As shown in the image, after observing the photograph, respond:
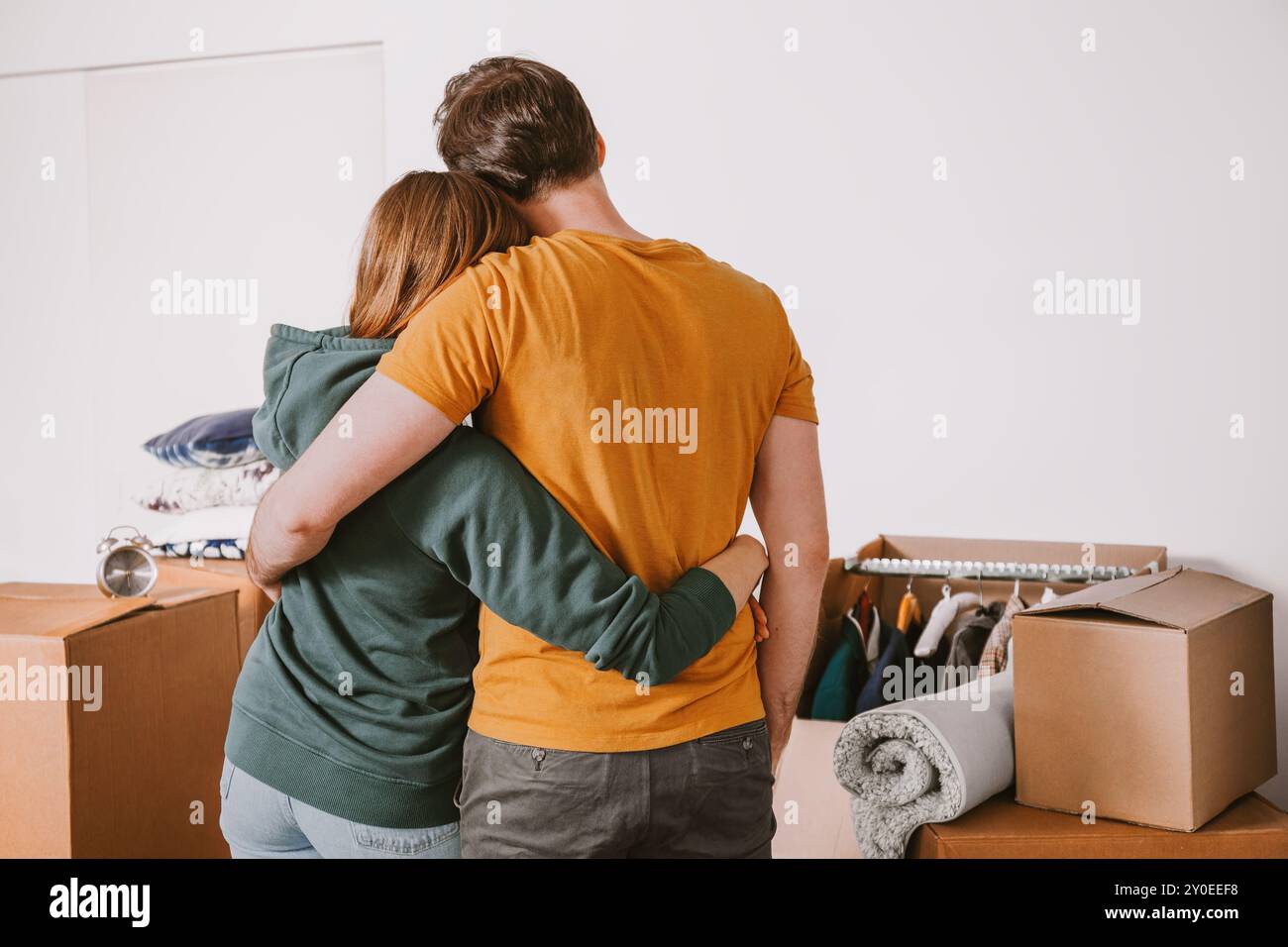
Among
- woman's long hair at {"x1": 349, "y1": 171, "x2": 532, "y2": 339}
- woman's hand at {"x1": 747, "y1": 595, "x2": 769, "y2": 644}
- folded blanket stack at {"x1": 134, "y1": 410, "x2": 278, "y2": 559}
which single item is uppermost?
woman's long hair at {"x1": 349, "y1": 171, "x2": 532, "y2": 339}

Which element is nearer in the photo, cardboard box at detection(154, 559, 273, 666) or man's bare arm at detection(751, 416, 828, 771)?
man's bare arm at detection(751, 416, 828, 771)

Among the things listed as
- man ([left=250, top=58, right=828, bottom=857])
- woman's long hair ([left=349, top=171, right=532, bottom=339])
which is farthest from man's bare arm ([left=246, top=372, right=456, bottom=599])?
woman's long hair ([left=349, top=171, right=532, bottom=339])

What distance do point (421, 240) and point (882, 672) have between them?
4.33ft

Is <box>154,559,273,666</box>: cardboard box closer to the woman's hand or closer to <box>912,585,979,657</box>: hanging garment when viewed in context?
the woman's hand

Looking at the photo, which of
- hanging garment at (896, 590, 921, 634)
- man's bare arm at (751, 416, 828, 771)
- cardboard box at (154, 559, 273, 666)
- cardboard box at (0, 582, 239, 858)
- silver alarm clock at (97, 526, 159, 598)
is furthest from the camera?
hanging garment at (896, 590, 921, 634)

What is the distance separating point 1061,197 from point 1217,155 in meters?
0.31

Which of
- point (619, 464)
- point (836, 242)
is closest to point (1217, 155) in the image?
point (836, 242)

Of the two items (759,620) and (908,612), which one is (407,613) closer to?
(759,620)

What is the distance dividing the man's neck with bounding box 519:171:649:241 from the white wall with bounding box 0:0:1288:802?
57.8 inches

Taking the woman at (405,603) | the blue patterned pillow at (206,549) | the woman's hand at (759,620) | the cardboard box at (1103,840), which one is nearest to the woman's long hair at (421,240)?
the woman at (405,603)

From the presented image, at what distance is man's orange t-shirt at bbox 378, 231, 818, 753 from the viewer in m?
0.83

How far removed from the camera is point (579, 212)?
3.11 feet

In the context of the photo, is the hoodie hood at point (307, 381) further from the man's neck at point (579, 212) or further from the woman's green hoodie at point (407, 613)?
the man's neck at point (579, 212)

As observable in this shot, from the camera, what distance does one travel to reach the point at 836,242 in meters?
2.34
